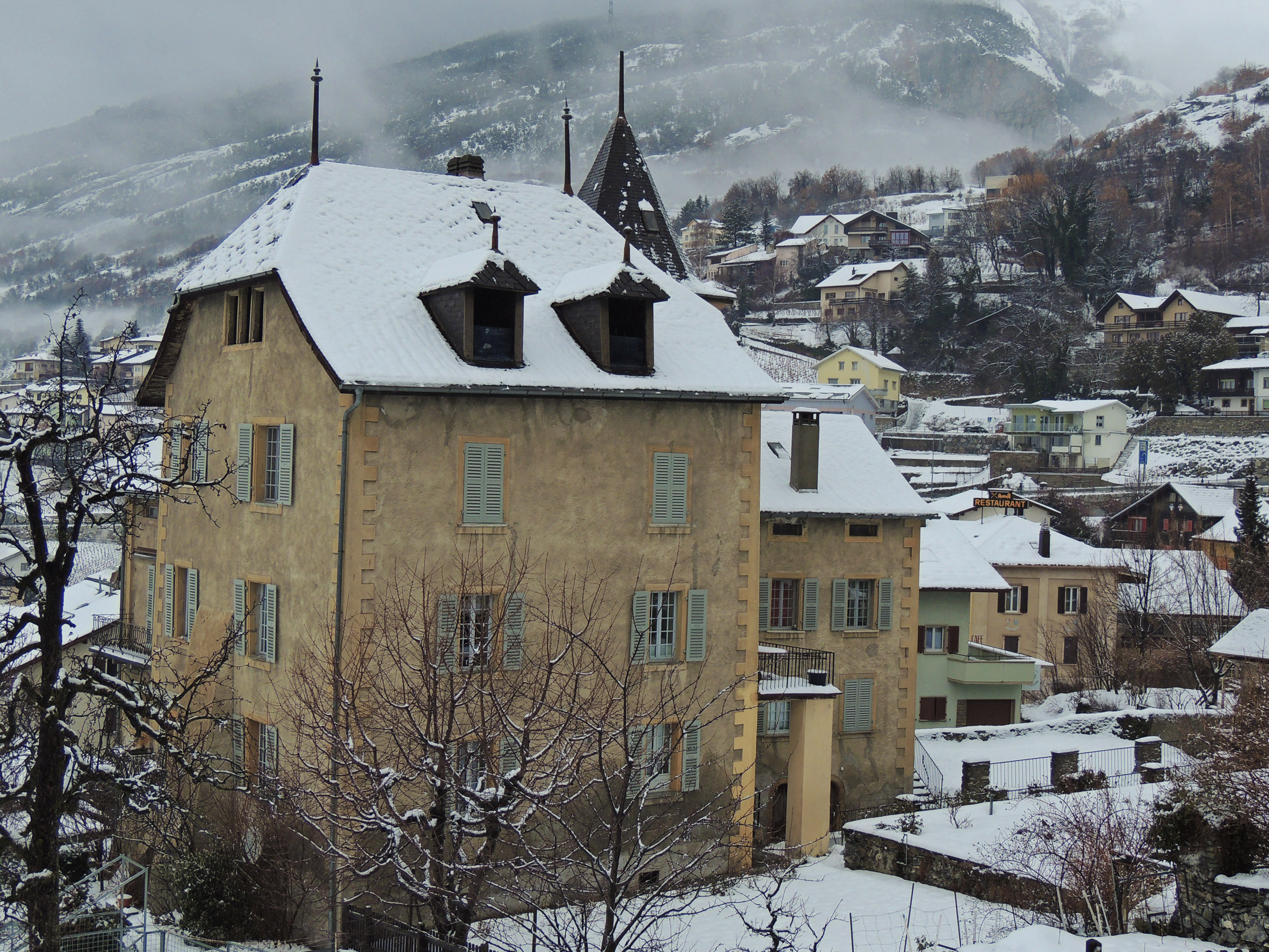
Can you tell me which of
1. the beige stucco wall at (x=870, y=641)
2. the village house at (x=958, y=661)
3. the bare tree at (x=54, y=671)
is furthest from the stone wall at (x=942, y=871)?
the village house at (x=958, y=661)

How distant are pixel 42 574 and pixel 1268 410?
104 m

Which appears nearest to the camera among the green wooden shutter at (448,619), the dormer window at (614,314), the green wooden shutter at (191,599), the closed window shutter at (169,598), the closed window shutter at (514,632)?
the green wooden shutter at (448,619)

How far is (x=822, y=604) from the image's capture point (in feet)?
102

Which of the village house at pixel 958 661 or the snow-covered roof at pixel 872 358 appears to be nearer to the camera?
the village house at pixel 958 661

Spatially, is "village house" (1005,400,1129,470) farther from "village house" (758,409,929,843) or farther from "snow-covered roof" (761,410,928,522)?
"village house" (758,409,929,843)

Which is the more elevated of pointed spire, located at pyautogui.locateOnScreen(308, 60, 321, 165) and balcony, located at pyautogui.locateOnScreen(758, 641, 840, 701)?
pointed spire, located at pyautogui.locateOnScreen(308, 60, 321, 165)

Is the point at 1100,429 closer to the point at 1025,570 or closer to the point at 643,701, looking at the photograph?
the point at 1025,570

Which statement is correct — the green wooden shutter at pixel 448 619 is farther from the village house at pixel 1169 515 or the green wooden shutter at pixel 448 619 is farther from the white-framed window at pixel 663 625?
the village house at pixel 1169 515

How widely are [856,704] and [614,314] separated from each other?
43.7 feet

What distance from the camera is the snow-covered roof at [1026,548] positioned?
5697cm

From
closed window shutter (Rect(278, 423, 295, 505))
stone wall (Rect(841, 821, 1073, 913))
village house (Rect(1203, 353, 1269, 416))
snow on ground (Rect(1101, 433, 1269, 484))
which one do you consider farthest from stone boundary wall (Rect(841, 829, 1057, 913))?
village house (Rect(1203, 353, 1269, 416))

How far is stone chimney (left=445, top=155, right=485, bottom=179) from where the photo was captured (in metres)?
27.1

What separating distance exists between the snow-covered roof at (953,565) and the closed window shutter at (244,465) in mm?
24343

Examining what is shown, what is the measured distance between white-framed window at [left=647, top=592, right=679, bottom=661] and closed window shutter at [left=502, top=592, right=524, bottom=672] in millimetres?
2607
